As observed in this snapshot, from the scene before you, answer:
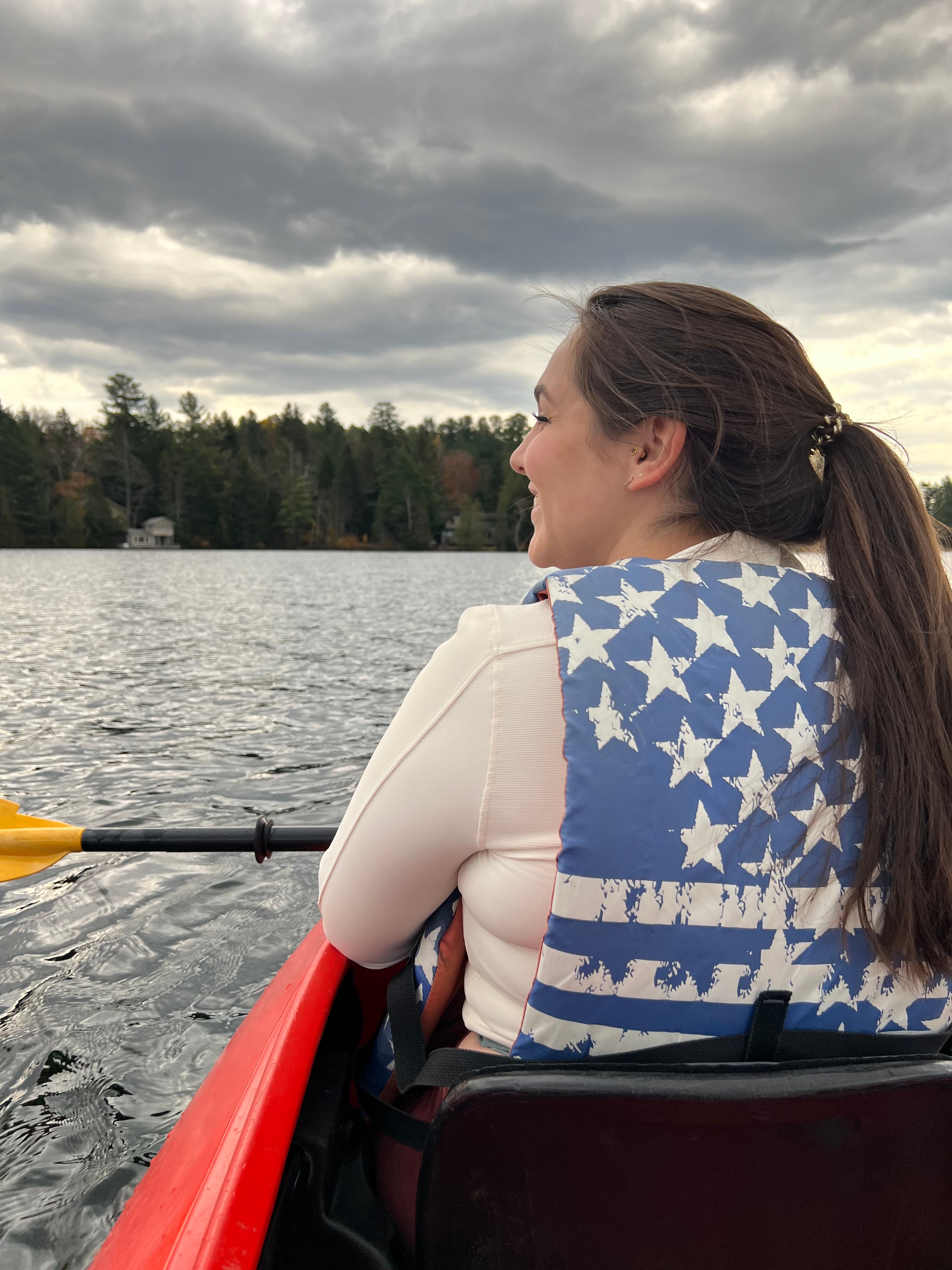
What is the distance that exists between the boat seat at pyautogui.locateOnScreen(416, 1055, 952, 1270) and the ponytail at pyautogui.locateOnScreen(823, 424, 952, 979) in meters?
0.16

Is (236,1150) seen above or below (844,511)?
below

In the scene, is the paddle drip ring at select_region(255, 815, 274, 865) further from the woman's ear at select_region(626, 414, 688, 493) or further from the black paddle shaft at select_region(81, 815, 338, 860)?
the woman's ear at select_region(626, 414, 688, 493)

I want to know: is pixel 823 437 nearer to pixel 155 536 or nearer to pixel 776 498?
pixel 776 498

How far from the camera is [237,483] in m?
84.6

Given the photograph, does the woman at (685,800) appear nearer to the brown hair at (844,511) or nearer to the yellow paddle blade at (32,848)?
the brown hair at (844,511)

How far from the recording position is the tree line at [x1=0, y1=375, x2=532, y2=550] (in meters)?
75.6

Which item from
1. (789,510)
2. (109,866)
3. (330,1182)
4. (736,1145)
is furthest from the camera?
(109,866)

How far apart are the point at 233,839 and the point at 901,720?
241 cm

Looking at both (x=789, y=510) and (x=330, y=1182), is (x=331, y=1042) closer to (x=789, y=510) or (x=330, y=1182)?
(x=330, y=1182)

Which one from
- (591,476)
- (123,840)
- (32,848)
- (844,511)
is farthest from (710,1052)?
(32,848)

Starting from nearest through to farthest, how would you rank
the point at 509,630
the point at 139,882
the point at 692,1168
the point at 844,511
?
1. the point at 692,1168
2. the point at 509,630
3. the point at 844,511
4. the point at 139,882

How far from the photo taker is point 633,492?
4.56 feet

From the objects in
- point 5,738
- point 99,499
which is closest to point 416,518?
point 99,499

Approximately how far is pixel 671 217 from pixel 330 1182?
349cm
